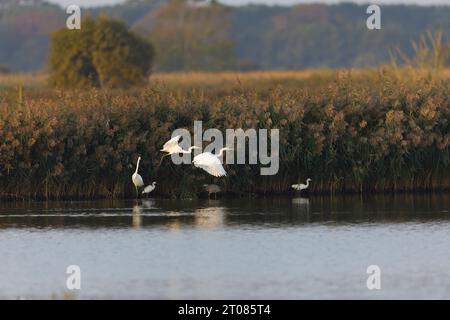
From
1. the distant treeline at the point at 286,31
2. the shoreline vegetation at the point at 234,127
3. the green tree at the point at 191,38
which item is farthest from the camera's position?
the distant treeline at the point at 286,31

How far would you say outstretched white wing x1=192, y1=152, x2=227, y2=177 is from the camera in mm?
20312

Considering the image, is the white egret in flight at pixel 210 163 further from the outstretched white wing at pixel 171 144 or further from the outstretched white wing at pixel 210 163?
the outstretched white wing at pixel 171 144

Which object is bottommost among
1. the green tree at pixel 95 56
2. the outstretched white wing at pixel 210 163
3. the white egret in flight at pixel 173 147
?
the outstretched white wing at pixel 210 163

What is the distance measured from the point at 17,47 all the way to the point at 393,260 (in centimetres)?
9123

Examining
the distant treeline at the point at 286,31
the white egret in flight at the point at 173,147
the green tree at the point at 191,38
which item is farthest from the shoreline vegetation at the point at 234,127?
the distant treeline at the point at 286,31

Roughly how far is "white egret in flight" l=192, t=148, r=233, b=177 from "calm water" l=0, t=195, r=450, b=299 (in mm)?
541

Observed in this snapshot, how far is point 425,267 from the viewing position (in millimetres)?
15016

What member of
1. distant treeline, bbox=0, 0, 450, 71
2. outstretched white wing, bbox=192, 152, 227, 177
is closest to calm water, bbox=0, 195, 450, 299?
outstretched white wing, bbox=192, 152, 227, 177

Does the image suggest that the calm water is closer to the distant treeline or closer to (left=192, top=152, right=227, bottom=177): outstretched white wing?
(left=192, top=152, right=227, bottom=177): outstretched white wing

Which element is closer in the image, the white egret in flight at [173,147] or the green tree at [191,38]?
the white egret in flight at [173,147]

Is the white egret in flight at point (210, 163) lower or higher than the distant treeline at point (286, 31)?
lower

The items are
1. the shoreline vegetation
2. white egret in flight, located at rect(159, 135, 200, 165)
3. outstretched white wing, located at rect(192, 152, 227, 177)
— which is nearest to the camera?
outstretched white wing, located at rect(192, 152, 227, 177)

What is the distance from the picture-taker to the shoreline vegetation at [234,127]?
21.1 metres
